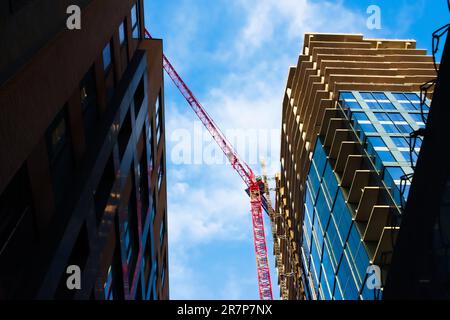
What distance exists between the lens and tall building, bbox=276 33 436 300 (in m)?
20.7

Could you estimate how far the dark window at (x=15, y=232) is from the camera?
11648 mm

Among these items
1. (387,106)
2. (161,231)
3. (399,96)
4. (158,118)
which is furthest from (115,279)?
(399,96)

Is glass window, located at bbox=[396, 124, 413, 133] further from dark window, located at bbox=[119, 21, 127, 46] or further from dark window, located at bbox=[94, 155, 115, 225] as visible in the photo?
dark window, located at bbox=[119, 21, 127, 46]

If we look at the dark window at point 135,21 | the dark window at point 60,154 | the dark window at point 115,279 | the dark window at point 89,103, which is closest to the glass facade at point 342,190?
the dark window at point 115,279

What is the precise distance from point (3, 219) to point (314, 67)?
Answer: 27381mm

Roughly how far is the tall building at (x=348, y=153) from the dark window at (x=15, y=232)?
10187 millimetres

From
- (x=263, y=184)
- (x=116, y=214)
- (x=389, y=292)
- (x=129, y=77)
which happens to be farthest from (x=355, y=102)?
(x=263, y=184)

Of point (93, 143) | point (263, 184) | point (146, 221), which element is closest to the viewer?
point (93, 143)

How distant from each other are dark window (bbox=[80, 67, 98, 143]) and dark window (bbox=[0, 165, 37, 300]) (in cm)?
578

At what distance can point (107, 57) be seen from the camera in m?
21.0

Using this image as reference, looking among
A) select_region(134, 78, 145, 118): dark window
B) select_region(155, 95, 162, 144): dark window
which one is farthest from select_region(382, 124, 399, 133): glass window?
select_region(155, 95, 162, 144): dark window

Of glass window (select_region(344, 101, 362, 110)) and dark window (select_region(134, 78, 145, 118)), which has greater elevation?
dark window (select_region(134, 78, 145, 118))

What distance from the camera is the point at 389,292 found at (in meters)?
10.4

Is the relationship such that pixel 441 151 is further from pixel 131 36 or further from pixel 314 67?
pixel 314 67
